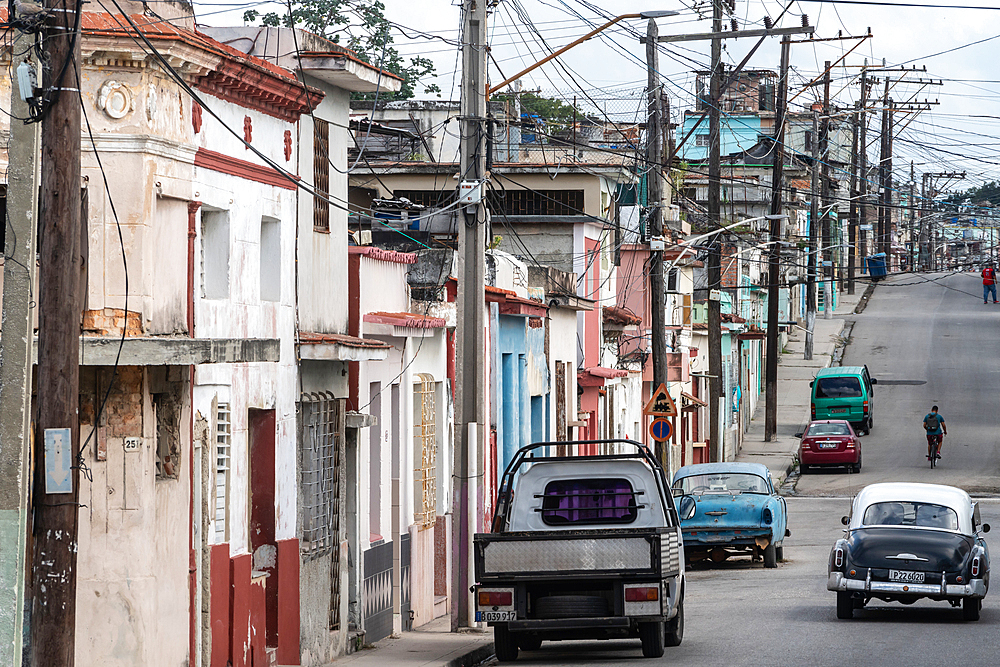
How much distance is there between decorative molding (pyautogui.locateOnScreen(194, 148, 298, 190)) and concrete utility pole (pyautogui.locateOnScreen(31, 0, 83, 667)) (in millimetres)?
4428

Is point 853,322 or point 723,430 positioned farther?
point 853,322

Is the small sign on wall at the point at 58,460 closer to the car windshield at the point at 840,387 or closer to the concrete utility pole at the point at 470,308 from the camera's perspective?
the concrete utility pole at the point at 470,308

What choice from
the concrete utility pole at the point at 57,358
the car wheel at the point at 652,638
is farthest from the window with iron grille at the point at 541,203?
the concrete utility pole at the point at 57,358

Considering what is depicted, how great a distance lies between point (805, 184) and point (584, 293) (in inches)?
2403

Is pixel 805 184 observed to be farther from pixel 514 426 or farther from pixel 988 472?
pixel 514 426

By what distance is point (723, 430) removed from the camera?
162ft

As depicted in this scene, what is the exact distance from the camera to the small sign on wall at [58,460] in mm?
10008

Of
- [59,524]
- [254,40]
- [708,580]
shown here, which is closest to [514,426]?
[708,580]

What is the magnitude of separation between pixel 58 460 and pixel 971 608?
506 inches

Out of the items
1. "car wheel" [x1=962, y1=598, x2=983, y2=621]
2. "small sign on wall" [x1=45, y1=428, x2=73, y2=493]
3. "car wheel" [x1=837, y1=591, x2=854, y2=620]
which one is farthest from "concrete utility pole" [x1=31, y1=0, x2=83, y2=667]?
"car wheel" [x1=962, y1=598, x2=983, y2=621]

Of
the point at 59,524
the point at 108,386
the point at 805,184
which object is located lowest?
the point at 59,524

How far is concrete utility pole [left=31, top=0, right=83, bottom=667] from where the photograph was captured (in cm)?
1004

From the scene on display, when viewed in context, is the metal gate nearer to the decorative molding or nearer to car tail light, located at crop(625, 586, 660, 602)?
the decorative molding

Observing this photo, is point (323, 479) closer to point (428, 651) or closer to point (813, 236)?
point (428, 651)
